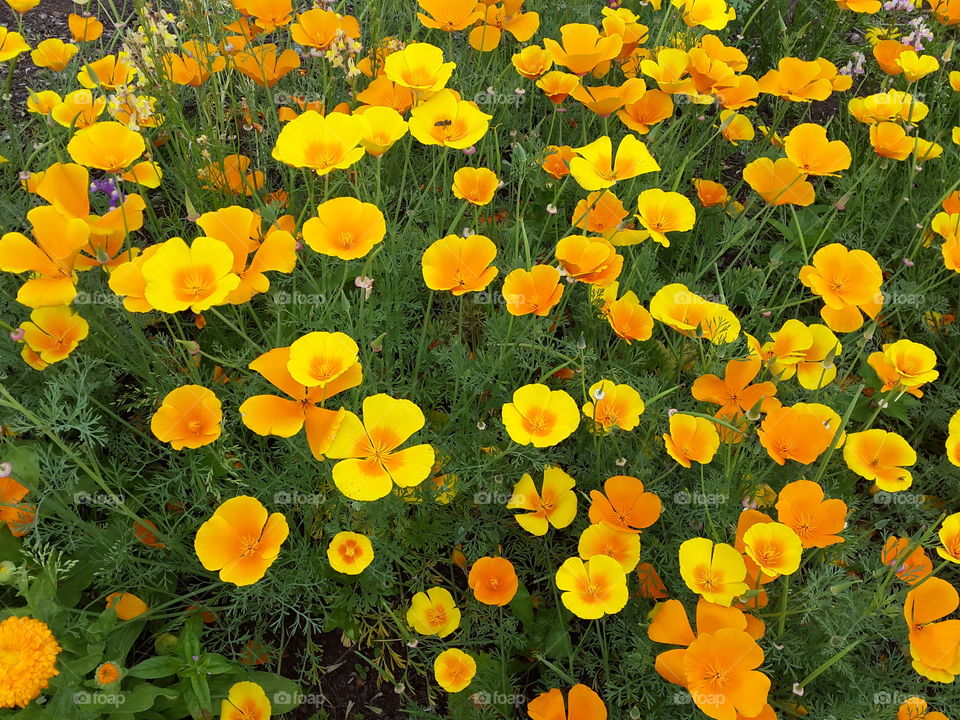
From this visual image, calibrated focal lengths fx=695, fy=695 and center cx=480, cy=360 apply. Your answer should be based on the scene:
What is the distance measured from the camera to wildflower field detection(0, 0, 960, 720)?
1.47 m

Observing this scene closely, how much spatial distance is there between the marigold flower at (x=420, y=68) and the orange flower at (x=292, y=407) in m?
0.81

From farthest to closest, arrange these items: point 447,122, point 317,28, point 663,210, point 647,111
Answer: point 647,111, point 317,28, point 663,210, point 447,122

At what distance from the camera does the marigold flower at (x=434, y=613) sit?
1.67 metres

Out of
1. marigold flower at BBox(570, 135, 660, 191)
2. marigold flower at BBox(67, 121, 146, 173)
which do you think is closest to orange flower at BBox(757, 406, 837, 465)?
marigold flower at BBox(570, 135, 660, 191)

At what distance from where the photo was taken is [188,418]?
1.53 meters

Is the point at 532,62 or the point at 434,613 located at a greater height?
the point at 532,62

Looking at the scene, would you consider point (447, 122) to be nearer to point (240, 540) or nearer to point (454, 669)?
point (240, 540)

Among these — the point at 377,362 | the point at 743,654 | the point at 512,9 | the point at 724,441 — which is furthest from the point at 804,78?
the point at 743,654

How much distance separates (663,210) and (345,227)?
878 millimetres

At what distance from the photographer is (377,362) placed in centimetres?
200

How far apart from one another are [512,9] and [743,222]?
1026mm

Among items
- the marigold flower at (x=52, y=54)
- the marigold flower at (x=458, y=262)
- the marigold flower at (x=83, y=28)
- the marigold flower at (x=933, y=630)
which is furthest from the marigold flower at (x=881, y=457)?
the marigold flower at (x=83, y=28)

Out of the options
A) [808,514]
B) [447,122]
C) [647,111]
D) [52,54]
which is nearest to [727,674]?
[808,514]

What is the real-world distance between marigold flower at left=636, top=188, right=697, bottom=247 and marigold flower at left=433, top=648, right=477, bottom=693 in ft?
3.87
